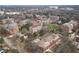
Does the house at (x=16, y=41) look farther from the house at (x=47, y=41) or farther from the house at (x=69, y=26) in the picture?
the house at (x=69, y=26)

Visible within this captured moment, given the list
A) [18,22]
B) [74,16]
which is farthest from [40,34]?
[74,16]

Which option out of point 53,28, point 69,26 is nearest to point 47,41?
point 53,28

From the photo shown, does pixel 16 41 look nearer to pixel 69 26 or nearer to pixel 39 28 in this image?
pixel 39 28

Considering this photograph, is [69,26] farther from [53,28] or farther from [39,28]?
[39,28]

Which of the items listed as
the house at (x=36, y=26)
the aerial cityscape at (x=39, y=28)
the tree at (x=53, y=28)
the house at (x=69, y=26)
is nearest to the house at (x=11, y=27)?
the aerial cityscape at (x=39, y=28)

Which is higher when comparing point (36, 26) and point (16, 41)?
point (36, 26)
